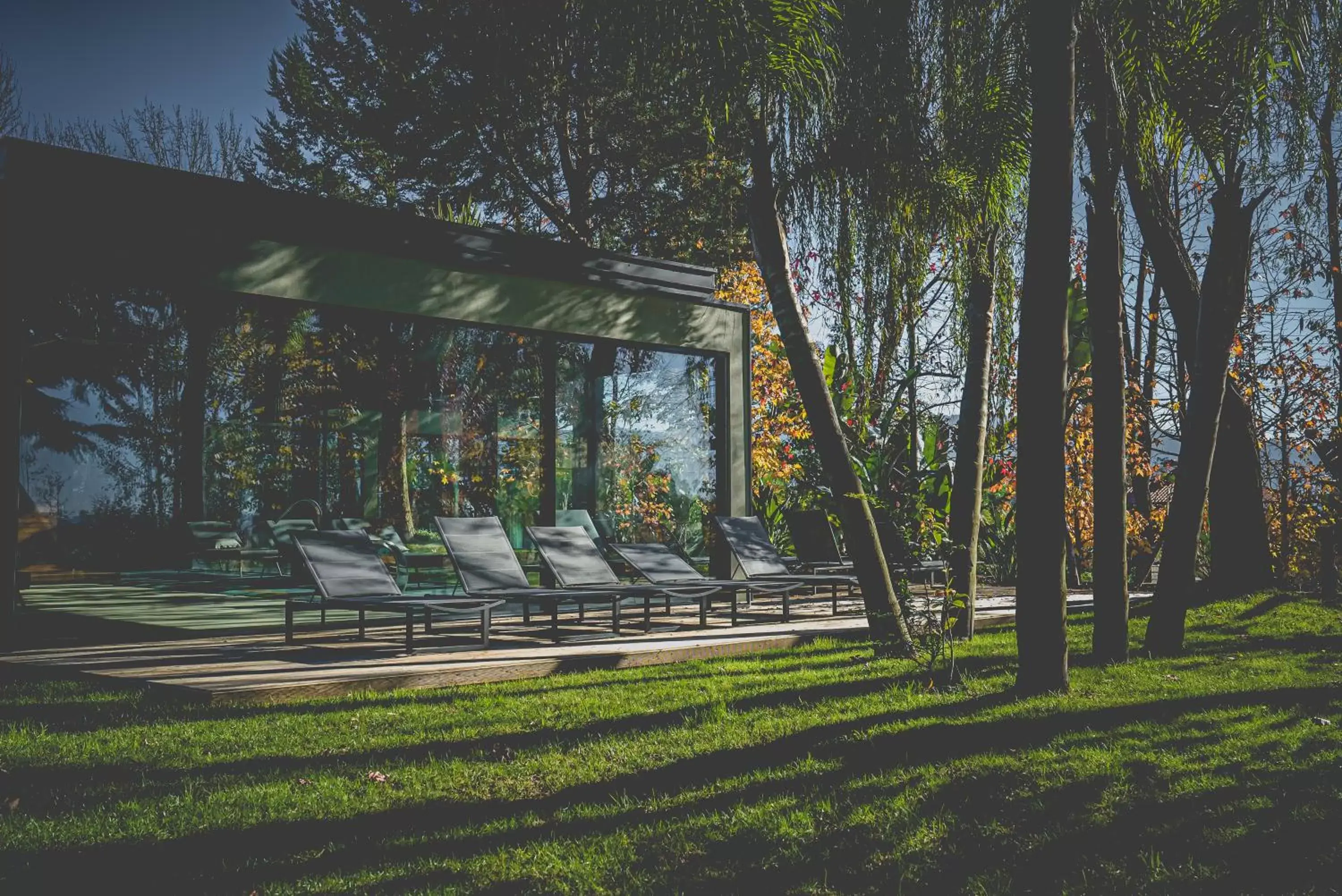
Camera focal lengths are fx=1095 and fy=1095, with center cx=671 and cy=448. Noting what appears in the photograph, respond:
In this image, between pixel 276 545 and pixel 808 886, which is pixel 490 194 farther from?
pixel 808 886

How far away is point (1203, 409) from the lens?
25.5 feet

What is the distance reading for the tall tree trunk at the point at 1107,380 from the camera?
278 inches

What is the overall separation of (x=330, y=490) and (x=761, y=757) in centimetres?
575

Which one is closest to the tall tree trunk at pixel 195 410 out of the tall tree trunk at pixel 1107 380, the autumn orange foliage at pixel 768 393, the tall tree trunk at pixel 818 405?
the tall tree trunk at pixel 818 405

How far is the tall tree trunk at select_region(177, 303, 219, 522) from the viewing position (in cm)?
852

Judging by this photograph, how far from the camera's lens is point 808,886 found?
122 inches

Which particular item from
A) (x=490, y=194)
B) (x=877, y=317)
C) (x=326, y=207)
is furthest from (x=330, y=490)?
(x=490, y=194)

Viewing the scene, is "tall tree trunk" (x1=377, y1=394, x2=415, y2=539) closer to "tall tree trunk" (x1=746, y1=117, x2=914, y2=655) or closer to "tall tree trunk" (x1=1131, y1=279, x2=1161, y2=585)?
"tall tree trunk" (x1=746, y1=117, x2=914, y2=655)

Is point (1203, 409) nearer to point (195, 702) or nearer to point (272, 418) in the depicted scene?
point (195, 702)

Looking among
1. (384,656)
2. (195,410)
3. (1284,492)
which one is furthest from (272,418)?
(1284,492)

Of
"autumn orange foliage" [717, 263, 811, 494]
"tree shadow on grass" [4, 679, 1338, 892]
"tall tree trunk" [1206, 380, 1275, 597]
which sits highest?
"autumn orange foliage" [717, 263, 811, 494]

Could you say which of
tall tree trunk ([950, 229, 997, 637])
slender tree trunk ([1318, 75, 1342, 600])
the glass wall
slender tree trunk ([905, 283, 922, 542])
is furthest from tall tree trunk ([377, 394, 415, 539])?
slender tree trunk ([1318, 75, 1342, 600])

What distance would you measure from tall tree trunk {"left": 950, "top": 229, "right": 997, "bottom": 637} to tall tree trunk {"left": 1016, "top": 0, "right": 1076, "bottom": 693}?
1979mm

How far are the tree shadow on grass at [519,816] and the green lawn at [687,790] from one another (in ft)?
0.05
